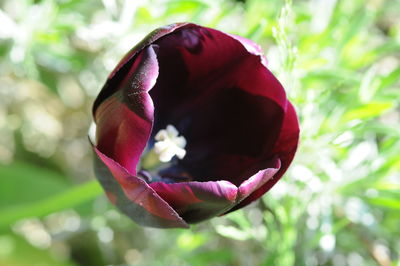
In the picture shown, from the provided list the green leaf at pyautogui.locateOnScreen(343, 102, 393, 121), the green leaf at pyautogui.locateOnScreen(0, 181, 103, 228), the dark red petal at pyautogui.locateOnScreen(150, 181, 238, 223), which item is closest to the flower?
the dark red petal at pyautogui.locateOnScreen(150, 181, 238, 223)

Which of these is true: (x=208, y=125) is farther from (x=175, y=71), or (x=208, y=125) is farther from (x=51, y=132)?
(x=51, y=132)

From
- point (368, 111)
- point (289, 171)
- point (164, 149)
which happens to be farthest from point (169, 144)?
point (368, 111)

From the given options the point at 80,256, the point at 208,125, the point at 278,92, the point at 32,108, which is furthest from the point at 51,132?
the point at 278,92

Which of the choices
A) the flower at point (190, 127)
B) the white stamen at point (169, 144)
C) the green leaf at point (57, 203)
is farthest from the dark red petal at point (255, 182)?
the green leaf at point (57, 203)

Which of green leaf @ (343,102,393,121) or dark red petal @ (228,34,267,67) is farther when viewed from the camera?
green leaf @ (343,102,393,121)

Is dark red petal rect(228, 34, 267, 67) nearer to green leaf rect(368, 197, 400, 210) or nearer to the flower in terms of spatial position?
the flower

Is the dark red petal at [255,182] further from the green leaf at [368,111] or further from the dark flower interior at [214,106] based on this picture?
the green leaf at [368,111]

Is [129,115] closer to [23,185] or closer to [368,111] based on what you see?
[368,111]
